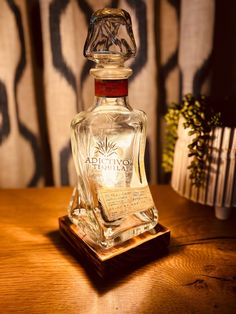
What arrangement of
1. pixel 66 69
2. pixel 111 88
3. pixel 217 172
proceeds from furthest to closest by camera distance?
pixel 66 69
pixel 217 172
pixel 111 88

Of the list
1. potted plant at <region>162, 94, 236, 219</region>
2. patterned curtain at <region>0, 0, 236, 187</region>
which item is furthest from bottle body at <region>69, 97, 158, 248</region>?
patterned curtain at <region>0, 0, 236, 187</region>

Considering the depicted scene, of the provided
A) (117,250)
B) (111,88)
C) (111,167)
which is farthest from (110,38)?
(117,250)

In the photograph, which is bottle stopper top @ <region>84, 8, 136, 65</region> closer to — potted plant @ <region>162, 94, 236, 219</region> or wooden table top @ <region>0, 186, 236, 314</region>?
potted plant @ <region>162, 94, 236, 219</region>

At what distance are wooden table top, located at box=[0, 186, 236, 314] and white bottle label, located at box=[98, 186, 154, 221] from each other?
98 mm

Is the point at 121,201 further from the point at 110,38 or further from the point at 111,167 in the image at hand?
the point at 110,38

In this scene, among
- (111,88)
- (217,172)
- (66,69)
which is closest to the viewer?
(111,88)

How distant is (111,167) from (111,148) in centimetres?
3

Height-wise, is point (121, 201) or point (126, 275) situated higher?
point (121, 201)

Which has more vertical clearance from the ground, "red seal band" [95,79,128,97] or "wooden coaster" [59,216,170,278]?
"red seal band" [95,79,128,97]

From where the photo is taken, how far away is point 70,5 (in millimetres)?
766

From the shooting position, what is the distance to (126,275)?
1.80 feet

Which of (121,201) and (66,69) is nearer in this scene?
(121,201)

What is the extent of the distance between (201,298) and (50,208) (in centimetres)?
40

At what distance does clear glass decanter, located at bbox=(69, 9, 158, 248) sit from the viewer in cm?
56
